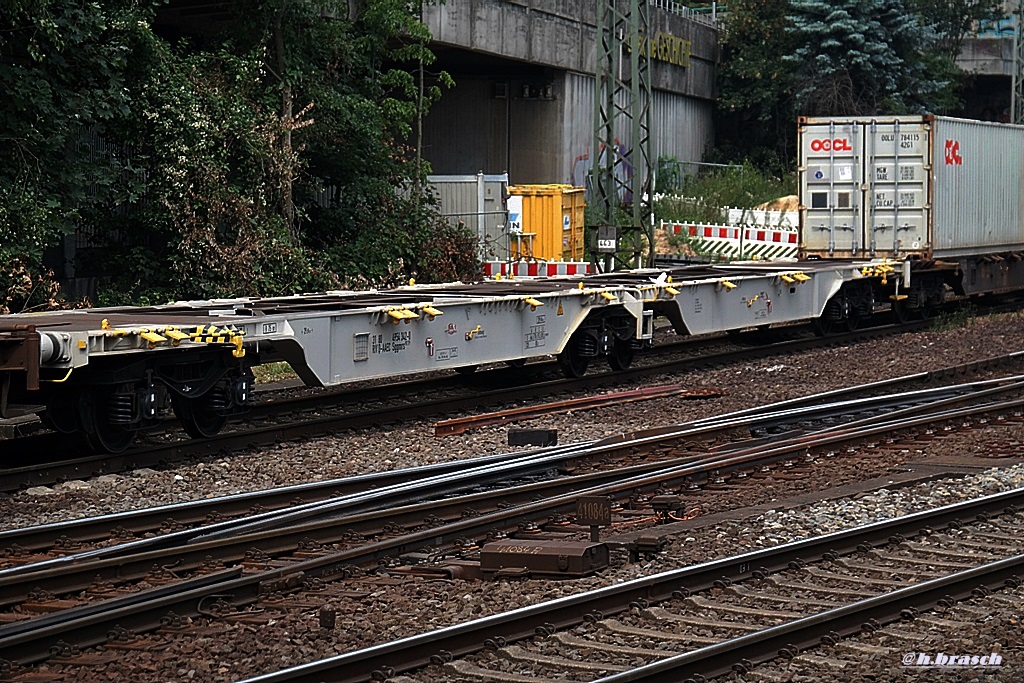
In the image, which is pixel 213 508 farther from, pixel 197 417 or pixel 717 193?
pixel 717 193

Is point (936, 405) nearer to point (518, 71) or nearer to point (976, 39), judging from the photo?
point (518, 71)

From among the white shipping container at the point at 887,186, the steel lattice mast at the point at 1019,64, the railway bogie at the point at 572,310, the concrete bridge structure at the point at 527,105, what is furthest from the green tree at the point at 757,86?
the white shipping container at the point at 887,186

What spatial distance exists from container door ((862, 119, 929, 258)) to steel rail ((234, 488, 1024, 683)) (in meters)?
15.5

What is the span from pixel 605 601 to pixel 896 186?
1885cm

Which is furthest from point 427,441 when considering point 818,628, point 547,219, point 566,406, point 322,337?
point 547,219

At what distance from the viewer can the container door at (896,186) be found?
24.4m

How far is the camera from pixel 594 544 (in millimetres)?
8297

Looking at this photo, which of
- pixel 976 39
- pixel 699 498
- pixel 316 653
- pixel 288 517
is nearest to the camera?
pixel 316 653

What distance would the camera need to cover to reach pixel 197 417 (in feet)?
42.8

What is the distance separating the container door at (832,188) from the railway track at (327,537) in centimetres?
1233

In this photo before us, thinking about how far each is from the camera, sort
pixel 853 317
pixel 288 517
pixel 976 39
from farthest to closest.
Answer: pixel 976 39 < pixel 853 317 < pixel 288 517

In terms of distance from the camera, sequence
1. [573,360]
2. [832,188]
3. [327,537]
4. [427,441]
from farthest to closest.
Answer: [832,188], [573,360], [427,441], [327,537]

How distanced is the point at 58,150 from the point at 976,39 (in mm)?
42041

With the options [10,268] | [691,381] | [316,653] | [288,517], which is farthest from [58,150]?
[316,653]
